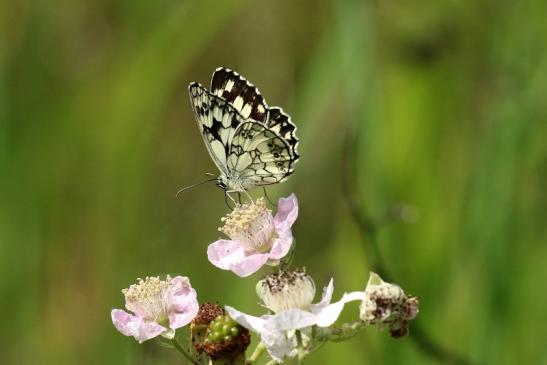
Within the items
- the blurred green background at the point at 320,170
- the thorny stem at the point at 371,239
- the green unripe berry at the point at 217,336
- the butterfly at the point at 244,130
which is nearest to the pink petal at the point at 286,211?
the butterfly at the point at 244,130

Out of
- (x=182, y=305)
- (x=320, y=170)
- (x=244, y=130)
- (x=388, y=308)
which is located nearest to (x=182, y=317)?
(x=182, y=305)

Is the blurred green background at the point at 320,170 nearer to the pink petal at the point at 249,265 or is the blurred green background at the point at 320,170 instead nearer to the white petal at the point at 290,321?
the pink petal at the point at 249,265

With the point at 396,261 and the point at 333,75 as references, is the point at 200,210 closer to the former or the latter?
the point at 333,75

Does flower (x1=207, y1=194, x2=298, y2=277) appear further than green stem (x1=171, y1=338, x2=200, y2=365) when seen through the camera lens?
A: Yes

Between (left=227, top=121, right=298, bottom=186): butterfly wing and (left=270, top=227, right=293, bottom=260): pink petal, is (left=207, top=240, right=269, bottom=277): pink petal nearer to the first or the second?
(left=270, top=227, right=293, bottom=260): pink petal

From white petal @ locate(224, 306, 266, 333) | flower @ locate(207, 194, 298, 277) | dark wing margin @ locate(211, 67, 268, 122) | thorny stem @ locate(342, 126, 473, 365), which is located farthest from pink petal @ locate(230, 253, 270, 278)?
thorny stem @ locate(342, 126, 473, 365)
